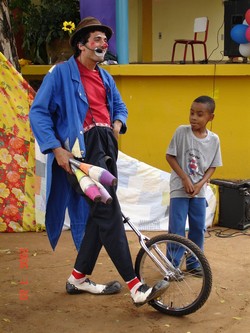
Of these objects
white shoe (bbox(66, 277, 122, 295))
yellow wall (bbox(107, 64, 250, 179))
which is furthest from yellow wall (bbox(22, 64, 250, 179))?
white shoe (bbox(66, 277, 122, 295))

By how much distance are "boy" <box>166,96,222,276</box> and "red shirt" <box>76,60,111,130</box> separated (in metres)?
0.73

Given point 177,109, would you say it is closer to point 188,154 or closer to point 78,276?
point 188,154

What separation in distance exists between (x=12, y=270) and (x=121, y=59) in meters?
4.28

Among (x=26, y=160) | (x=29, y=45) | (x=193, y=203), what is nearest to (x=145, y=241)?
(x=193, y=203)

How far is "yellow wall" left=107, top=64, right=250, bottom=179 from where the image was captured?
8242mm

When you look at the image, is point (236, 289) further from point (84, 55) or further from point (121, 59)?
point (121, 59)

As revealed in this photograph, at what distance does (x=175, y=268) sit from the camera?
421 centimetres

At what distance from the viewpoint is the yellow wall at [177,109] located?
8.24 metres

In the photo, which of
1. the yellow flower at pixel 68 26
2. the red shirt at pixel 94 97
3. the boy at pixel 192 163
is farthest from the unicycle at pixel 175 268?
the yellow flower at pixel 68 26

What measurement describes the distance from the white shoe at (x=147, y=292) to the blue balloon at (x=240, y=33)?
205 inches

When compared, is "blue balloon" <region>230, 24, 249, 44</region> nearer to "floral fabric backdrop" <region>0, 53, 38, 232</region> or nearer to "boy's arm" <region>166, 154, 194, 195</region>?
"floral fabric backdrop" <region>0, 53, 38, 232</region>

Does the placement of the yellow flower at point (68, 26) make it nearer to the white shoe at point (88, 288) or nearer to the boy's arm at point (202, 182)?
the boy's arm at point (202, 182)

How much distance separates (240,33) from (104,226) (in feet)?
16.8

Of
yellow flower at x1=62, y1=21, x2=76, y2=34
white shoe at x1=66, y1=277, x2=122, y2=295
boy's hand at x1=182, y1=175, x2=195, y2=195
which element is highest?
yellow flower at x1=62, y1=21, x2=76, y2=34
